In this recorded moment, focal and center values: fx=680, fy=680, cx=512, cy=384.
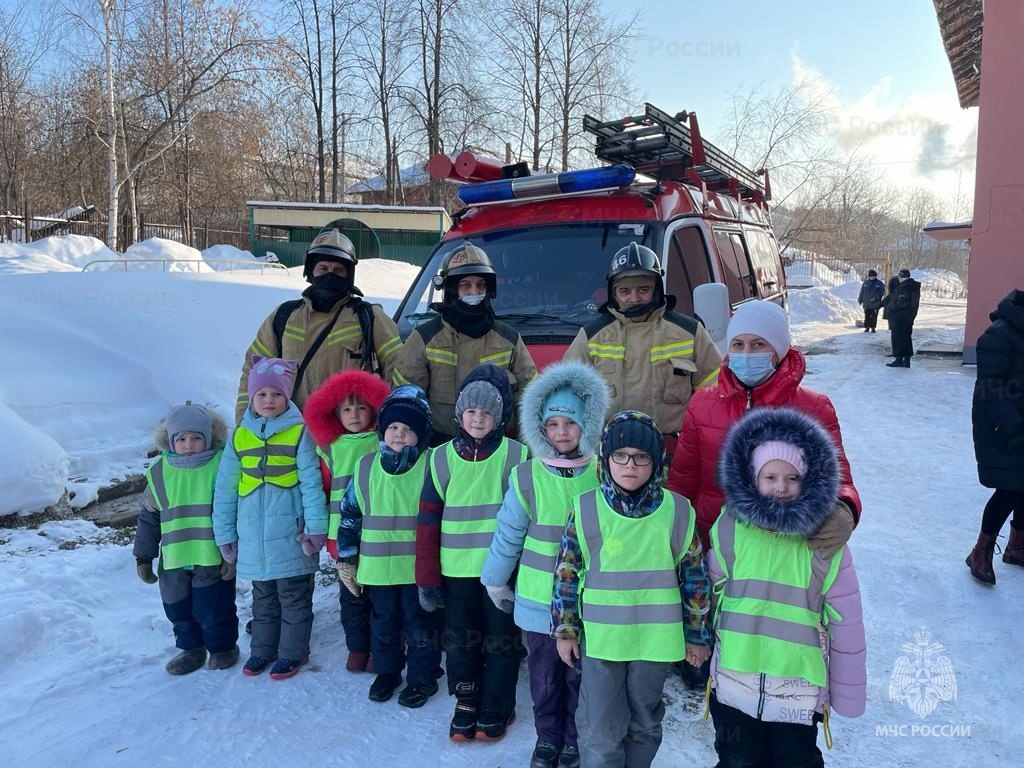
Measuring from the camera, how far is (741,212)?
670 cm

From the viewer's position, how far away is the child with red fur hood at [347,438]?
3148mm

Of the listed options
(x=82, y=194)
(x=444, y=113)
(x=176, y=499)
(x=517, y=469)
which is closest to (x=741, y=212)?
(x=517, y=469)

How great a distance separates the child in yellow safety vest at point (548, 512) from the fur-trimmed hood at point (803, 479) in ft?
1.75

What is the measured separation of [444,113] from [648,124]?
71.8 feet

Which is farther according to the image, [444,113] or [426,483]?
[444,113]

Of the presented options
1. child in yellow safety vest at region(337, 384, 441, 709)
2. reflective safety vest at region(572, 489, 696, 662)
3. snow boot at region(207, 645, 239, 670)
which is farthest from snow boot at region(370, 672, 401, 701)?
reflective safety vest at region(572, 489, 696, 662)

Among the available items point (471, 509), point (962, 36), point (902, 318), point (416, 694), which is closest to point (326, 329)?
point (471, 509)

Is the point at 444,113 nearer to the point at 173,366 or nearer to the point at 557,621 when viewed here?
the point at 173,366

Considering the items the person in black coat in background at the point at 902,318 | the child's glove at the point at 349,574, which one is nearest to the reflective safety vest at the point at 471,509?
the child's glove at the point at 349,574

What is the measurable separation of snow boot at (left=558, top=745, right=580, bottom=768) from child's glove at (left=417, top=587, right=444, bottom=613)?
764 millimetres

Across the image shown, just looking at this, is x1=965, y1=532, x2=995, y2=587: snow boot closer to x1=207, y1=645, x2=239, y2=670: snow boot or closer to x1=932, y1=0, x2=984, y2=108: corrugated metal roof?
x1=207, y1=645, x2=239, y2=670: snow boot

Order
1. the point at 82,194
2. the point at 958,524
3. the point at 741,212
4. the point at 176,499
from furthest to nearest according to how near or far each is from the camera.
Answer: the point at 82,194
the point at 741,212
the point at 958,524
the point at 176,499

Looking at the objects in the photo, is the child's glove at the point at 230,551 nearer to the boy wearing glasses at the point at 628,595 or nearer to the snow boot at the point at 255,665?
the snow boot at the point at 255,665

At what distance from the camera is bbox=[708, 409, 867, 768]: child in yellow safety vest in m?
2.12
